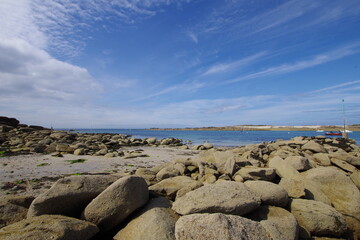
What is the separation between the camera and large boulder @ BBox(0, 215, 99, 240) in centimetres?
344

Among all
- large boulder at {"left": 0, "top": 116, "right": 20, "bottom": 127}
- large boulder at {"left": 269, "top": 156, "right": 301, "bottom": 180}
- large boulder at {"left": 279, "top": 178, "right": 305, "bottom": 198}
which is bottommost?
large boulder at {"left": 279, "top": 178, "right": 305, "bottom": 198}

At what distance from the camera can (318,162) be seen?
9.67 meters

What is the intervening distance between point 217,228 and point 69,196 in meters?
3.35

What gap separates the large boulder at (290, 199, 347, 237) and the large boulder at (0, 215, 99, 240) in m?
4.87

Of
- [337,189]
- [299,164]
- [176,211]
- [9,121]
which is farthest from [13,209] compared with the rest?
[9,121]

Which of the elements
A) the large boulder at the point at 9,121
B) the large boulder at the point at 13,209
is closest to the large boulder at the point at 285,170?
the large boulder at the point at 13,209

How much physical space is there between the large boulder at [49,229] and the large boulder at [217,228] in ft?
Result: 5.96

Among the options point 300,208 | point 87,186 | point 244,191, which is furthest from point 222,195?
point 87,186

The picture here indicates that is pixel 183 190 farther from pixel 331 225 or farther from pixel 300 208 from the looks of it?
pixel 331 225

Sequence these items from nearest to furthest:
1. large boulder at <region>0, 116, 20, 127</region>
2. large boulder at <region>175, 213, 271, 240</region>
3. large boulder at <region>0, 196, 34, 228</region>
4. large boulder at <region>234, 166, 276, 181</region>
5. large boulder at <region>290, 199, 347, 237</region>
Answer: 1. large boulder at <region>175, 213, 271, 240</region>
2. large boulder at <region>0, 196, 34, 228</region>
3. large boulder at <region>290, 199, 347, 237</region>
4. large boulder at <region>234, 166, 276, 181</region>
5. large boulder at <region>0, 116, 20, 127</region>

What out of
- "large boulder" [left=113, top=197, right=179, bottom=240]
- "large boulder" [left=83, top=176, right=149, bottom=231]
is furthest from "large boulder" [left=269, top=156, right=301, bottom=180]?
"large boulder" [left=83, top=176, right=149, bottom=231]

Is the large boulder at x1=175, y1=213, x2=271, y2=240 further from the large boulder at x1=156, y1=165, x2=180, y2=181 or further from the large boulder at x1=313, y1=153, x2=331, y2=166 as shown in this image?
the large boulder at x1=313, y1=153, x2=331, y2=166

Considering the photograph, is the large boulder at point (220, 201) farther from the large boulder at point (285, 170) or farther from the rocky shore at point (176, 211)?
the large boulder at point (285, 170)

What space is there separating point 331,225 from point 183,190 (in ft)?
12.2
